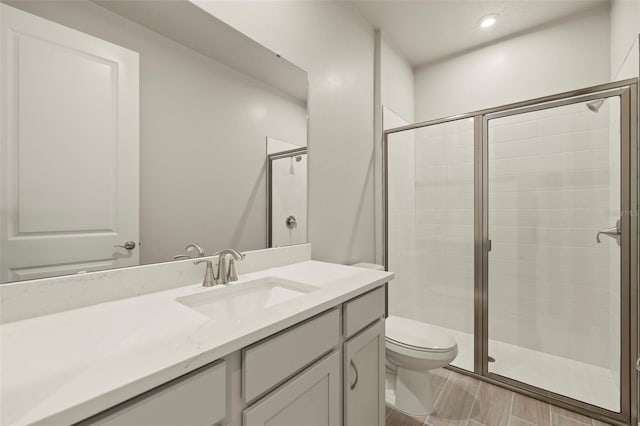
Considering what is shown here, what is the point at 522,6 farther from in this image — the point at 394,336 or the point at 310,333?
the point at 310,333

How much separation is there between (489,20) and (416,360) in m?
2.51

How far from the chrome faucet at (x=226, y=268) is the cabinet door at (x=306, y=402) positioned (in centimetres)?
47

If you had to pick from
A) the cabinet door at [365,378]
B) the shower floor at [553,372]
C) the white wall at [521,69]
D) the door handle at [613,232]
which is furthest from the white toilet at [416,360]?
the white wall at [521,69]

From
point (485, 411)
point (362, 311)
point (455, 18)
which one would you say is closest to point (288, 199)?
Result: point (362, 311)

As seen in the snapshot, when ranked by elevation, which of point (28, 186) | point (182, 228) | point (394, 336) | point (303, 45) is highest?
point (303, 45)

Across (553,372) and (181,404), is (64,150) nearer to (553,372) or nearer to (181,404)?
(181,404)

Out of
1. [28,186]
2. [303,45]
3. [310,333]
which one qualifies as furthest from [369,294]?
[303,45]

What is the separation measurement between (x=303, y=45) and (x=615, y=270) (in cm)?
225

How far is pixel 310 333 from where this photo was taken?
84cm

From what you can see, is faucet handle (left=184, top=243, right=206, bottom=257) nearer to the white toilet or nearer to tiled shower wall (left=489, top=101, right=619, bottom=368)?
the white toilet

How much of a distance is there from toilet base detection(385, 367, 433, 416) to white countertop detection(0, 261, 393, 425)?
41.8 inches

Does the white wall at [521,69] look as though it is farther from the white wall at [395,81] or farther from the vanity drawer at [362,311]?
the vanity drawer at [362,311]

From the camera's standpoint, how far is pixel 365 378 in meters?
1.14

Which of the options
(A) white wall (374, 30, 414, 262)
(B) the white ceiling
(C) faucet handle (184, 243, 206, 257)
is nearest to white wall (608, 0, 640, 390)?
(B) the white ceiling
